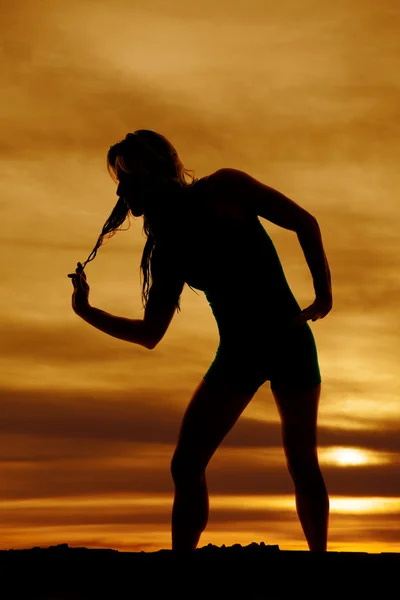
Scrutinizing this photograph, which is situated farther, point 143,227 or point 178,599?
point 143,227

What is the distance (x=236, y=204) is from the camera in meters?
5.05

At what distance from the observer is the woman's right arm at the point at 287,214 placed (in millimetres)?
4965

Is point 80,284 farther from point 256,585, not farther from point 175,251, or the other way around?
point 256,585

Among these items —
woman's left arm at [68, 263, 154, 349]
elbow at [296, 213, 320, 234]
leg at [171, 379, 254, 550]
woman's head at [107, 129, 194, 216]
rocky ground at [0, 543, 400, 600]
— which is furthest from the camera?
woman's left arm at [68, 263, 154, 349]

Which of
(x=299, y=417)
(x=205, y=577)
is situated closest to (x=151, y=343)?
(x=299, y=417)

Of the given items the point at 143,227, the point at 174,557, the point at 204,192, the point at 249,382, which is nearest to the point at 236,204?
the point at 204,192

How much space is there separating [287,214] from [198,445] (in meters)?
1.33

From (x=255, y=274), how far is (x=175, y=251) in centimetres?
45

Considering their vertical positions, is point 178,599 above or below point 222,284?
below

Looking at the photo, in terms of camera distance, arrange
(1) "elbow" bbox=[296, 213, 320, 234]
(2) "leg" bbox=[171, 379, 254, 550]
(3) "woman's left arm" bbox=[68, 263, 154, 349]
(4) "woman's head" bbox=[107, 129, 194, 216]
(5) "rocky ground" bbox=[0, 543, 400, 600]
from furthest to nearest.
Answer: (3) "woman's left arm" bbox=[68, 263, 154, 349] < (2) "leg" bbox=[171, 379, 254, 550] < (4) "woman's head" bbox=[107, 129, 194, 216] < (1) "elbow" bbox=[296, 213, 320, 234] < (5) "rocky ground" bbox=[0, 543, 400, 600]

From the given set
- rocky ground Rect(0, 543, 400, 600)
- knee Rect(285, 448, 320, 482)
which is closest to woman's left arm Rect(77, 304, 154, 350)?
knee Rect(285, 448, 320, 482)

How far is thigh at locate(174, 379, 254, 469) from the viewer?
16.9ft

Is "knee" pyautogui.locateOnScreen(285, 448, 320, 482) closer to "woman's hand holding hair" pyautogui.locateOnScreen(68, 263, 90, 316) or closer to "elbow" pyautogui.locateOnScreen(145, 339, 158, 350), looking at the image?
"elbow" pyautogui.locateOnScreen(145, 339, 158, 350)

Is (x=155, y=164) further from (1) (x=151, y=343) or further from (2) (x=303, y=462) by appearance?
(2) (x=303, y=462)
